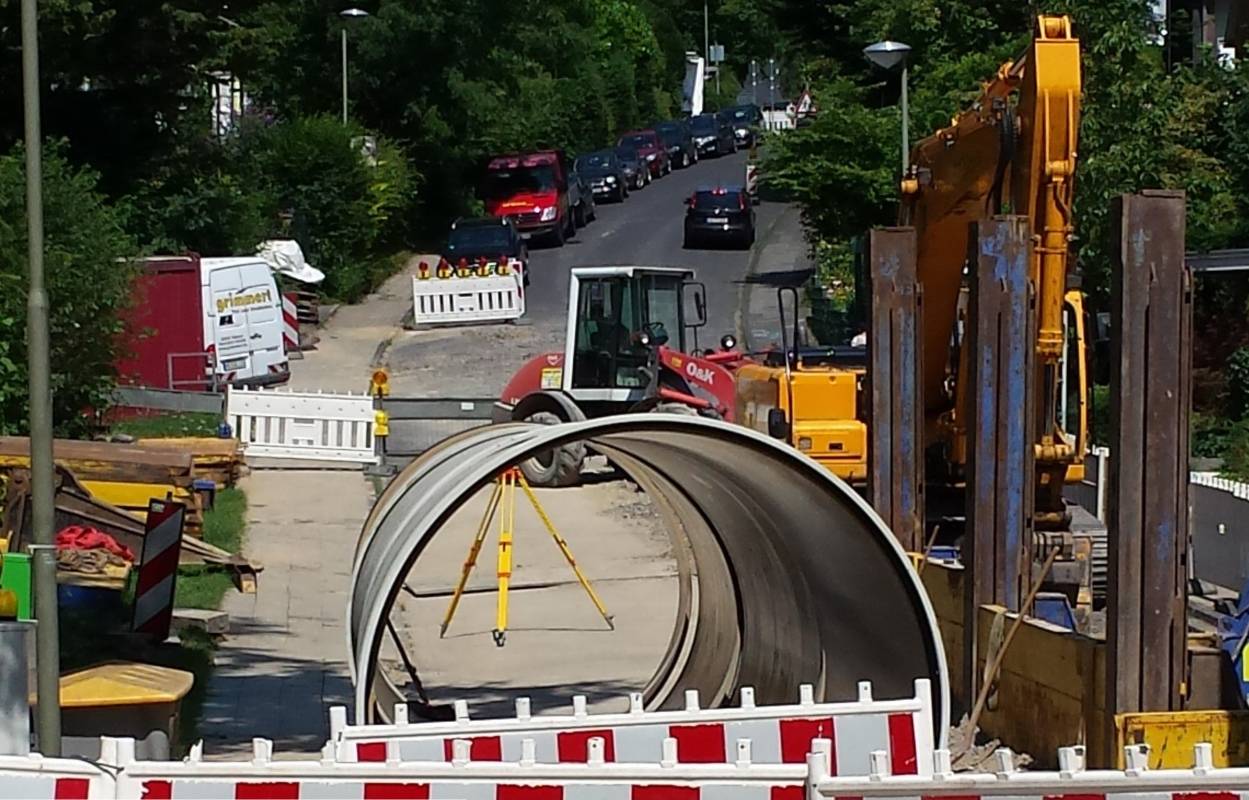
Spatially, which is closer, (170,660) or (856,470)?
(170,660)

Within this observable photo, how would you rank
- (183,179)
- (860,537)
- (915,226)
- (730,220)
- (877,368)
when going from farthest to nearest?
(730,220) → (183,179) → (915,226) → (877,368) → (860,537)

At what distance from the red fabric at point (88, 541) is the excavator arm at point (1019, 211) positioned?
23.6ft

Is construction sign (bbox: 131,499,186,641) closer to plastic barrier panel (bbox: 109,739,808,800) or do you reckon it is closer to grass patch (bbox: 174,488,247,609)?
grass patch (bbox: 174,488,247,609)

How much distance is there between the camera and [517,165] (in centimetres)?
5431

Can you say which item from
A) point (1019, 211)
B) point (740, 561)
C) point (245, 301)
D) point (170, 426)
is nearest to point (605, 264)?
point (245, 301)

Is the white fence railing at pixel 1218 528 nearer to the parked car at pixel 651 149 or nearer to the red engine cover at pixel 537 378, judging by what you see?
the red engine cover at pixel 537 378

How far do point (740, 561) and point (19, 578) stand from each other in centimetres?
448

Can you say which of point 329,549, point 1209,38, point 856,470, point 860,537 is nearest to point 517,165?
point 1209,38

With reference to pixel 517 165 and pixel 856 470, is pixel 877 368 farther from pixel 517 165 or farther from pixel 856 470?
pixel 517 165

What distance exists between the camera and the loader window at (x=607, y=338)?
26.7m

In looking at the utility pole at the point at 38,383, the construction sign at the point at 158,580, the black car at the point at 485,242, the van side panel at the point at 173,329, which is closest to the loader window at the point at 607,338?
the van side panel at the point at 173,329

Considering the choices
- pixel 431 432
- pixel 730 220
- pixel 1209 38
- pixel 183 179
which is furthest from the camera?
pixel 730 220

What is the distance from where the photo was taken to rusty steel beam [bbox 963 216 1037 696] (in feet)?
44.0

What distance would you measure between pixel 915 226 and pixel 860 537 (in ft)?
22.2
